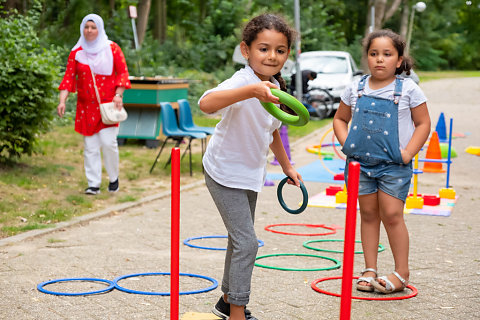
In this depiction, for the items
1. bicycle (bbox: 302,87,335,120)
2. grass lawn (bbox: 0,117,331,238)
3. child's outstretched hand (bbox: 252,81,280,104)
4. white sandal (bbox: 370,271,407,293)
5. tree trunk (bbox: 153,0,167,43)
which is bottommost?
grass lawn (bbox: 0,117,331,238)

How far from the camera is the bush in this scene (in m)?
8.66

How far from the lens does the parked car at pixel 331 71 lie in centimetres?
1886

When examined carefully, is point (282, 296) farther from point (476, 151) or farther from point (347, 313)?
point (476, 151)

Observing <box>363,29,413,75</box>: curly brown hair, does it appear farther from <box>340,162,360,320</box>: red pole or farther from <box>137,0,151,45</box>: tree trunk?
<box>137,0,151,45</box>: tree trunk

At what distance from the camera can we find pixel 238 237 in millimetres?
3814

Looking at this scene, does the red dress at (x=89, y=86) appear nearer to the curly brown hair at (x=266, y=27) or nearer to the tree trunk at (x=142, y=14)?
the curly brown hair at (x=266, y=27)

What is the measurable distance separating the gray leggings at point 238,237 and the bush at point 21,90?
5484 mm

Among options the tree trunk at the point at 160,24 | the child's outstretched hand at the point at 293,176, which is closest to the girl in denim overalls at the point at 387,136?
the child's outstretched hand at the point at 293,176

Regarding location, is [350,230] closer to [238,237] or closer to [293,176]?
[238,237]

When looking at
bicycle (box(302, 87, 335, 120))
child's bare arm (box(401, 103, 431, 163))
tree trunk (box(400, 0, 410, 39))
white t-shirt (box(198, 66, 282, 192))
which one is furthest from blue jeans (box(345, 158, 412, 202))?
tree trunk (box(400, 0, 410, 39))

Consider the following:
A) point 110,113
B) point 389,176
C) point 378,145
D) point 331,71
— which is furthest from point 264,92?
point 331,71

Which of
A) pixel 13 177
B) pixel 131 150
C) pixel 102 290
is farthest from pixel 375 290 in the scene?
pixel 131 150

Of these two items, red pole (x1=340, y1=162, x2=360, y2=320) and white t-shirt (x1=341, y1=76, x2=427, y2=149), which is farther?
white t-shirt (x1=341, y1=76, x2=427, y2=149)

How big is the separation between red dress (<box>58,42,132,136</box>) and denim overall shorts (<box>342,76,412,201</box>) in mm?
4185
